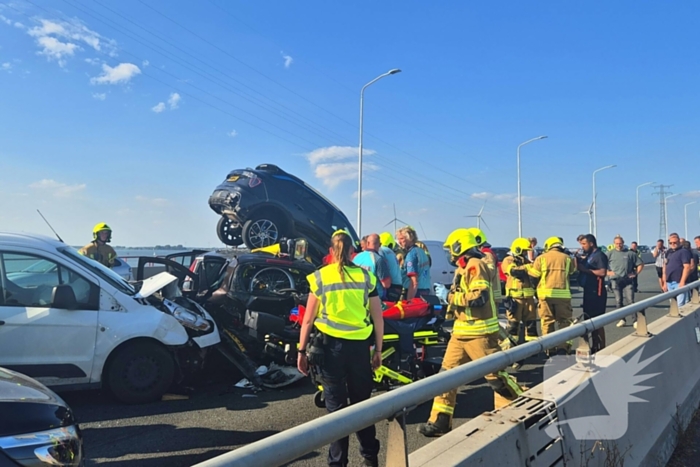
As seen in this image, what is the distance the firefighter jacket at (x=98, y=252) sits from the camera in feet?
29.9

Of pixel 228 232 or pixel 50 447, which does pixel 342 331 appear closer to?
pixel 50 447

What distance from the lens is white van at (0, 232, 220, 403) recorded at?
16.8 feet

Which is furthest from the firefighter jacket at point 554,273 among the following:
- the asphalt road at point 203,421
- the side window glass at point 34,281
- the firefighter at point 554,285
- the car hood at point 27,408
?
the car hood at point 27,408

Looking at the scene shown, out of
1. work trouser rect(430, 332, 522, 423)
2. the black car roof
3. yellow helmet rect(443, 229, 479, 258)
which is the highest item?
yellow helmet rect(443, 229, 479, 258)

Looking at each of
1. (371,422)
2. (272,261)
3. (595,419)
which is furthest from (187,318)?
(371,422)

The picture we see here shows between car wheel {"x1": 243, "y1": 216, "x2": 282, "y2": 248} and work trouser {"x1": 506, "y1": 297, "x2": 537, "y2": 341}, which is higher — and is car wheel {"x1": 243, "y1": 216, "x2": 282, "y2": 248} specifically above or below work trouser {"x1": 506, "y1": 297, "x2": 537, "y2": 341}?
above

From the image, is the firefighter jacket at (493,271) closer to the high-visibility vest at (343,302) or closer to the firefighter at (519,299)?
the firefighter at (519,299)

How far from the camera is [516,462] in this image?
7.69 feet

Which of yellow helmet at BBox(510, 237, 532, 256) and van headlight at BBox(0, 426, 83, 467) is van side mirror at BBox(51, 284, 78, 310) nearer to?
van headlight at BBox(0, 426, 83, 467)

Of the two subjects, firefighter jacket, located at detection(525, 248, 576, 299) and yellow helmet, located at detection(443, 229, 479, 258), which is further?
firefighter jacket, located at detection(525, 248, 576, 299)

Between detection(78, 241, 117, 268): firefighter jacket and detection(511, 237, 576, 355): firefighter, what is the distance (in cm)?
711

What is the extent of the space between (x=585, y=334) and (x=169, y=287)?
5.10 metres

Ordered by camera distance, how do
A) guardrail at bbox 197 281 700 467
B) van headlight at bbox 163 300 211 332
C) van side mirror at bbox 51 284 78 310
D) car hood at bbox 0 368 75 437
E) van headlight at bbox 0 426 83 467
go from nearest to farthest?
guardrail at bbox 197 281 700 467, van headlight at bbox 0 426 83 467, car hood at bbox 0 368 75 437, van side mirror at bbox 51 284 78 310, van headlight at bbox 163 300 211 332

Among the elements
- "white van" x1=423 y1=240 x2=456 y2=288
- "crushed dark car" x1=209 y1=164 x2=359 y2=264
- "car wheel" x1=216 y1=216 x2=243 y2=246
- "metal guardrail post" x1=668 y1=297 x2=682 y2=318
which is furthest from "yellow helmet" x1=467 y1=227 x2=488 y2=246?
"white van" x1=423 y1=240 x2=456 y2=288
